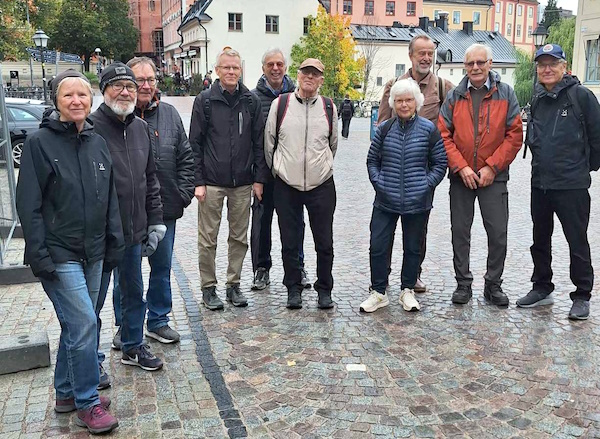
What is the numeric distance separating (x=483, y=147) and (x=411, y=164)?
69 cm

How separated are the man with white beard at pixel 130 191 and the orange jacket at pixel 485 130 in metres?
2.74

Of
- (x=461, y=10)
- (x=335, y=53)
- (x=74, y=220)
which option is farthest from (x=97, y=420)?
(x=461, y=10)

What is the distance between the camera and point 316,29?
169 ft

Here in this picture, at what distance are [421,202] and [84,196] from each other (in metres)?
2.95

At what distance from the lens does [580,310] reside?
5.30 m

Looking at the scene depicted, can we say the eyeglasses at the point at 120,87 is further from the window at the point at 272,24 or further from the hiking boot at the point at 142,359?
the window at the point at 272,24

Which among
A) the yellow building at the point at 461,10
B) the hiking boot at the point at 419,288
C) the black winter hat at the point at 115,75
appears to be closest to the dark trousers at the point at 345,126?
the hiking boot at the point at 419,288

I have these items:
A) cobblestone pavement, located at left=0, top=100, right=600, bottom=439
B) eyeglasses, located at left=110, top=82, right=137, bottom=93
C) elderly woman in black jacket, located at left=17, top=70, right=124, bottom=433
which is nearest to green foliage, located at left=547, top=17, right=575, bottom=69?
cobblestone pavement, located at left=0, top=100, right=600, bottom=439

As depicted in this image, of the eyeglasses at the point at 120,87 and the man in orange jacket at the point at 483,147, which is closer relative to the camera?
the eyeglasses at the point at 120,87

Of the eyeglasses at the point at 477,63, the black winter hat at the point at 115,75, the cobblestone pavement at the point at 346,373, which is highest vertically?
the eyeglasses at the point at 477,63

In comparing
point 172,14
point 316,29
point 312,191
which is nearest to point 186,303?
point 312,191

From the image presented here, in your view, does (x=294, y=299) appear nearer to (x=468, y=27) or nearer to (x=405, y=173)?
(x=405, y=173)

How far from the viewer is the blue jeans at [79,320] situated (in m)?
3.40

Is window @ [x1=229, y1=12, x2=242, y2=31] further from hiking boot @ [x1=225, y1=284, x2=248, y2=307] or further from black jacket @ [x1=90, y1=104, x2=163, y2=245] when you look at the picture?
black jacket @ [x1=90, y1=104, x2=163, y2=245]
